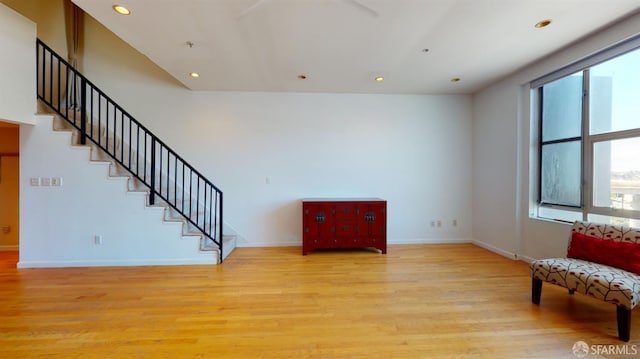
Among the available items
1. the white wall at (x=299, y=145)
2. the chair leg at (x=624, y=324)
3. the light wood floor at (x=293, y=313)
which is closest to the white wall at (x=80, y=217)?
the light wood floor at (x=293, y=313)

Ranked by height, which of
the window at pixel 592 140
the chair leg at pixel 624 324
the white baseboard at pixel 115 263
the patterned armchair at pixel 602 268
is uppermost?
the window at pixel 592 140

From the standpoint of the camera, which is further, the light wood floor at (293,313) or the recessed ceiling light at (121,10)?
the recessed ceiling light at (121,10)

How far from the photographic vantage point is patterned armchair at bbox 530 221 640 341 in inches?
82.1

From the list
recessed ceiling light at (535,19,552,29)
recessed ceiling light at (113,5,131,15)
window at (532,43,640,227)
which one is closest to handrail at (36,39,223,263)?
recessed ceiling light at (113,5,131,15)

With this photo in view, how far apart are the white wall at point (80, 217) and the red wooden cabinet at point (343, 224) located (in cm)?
164

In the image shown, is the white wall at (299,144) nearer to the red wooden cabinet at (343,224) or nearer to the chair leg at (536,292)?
the red wooden cabinet at (343,224)

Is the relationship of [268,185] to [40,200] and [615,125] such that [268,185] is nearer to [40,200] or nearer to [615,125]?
[40,200]

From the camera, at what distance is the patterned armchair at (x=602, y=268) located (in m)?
2.09

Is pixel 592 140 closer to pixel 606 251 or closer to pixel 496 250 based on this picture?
pixel 606 251

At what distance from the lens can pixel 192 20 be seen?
2.65m

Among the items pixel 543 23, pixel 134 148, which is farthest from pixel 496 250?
pixel 134 148

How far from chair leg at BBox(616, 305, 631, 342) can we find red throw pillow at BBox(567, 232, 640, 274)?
51 cm

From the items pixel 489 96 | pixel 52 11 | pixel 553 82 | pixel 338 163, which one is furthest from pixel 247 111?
pixel 553 82

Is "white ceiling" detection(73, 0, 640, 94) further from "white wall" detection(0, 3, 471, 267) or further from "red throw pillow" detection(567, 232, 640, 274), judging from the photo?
"red throw pillow" detection(567, 232, 640, 274)
